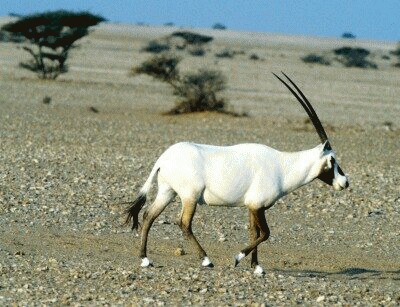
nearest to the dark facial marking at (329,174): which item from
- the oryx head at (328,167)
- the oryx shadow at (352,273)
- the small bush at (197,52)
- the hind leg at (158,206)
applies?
the oryx head at (328,167)

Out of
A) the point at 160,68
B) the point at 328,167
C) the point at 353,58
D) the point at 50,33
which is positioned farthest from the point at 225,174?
the point at 353,58

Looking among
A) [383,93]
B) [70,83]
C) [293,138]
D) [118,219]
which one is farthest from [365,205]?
[383,93]

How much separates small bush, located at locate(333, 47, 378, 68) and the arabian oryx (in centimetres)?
6687

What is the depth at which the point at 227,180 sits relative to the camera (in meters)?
10.6

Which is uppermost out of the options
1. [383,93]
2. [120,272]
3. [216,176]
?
[216,176]

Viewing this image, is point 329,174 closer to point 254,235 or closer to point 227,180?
point 254,235

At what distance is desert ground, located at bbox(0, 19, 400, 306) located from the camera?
950cm

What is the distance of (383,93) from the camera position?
160 ft

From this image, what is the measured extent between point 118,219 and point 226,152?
3122mm

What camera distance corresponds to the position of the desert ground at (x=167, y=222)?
950 centimetres

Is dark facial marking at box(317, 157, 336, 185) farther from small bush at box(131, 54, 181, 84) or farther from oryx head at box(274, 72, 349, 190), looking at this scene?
small bush at box(131, 54, 181, 84)

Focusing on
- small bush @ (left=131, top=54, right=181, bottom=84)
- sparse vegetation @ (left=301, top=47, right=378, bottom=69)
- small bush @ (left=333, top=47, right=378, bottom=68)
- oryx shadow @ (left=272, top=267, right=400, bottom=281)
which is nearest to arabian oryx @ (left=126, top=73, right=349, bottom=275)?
oryx shadow @ (left=272, top=267, right=400, bottom=281)

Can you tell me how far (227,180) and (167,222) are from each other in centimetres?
309

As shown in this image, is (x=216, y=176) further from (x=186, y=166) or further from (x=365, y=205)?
(x=365, y=205)
